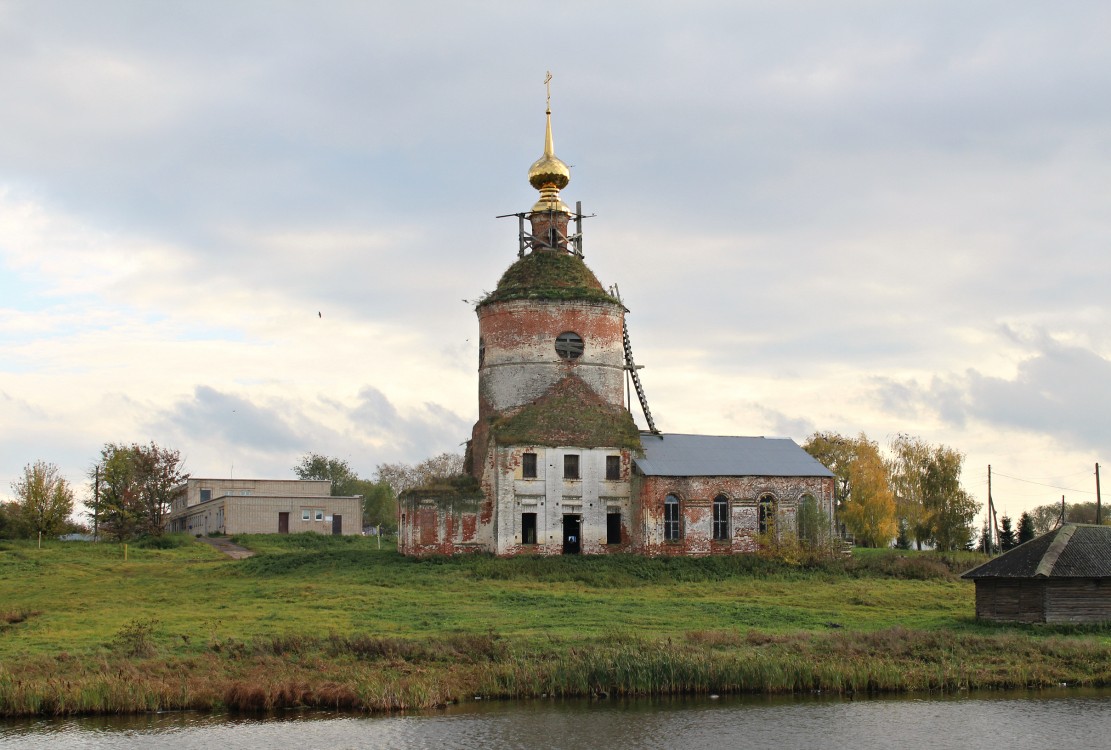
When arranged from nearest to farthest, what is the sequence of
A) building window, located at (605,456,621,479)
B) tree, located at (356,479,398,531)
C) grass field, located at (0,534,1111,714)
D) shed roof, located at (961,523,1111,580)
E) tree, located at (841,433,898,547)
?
grass field, located at (0,534,1111,714), shed roof, located at (961,523,1111,580), building window, located at (605,456,621,479), tree, located at (841,433,898,547), tree, located at (356,479,398,531)

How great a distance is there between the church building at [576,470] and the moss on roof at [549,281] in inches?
3.0

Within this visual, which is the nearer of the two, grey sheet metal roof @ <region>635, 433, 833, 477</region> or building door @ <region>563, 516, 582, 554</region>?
building door @ <region>563, 516, 582, 554</region>

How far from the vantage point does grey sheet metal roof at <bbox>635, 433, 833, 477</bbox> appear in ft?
151

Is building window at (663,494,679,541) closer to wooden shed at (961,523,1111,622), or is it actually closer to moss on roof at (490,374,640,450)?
moss on roof at (490,374,640,450)

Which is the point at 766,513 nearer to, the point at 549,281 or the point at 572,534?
the point at 572,534

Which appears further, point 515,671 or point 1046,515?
point 1046,515

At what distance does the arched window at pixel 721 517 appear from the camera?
4556 centimetres

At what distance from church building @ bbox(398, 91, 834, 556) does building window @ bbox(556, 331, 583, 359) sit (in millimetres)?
36

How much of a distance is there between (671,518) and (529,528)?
199 inches

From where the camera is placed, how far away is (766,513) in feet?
151

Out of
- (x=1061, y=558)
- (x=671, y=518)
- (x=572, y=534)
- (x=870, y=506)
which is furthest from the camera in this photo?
(x=870, y=506)

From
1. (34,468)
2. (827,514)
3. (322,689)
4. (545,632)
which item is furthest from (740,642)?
(34,468)

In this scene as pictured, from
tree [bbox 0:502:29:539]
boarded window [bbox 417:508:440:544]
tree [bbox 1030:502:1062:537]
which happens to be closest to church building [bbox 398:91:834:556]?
boarded window [bbox 417:508:440:544]

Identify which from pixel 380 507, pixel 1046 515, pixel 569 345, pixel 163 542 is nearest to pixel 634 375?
pixel 569 345
